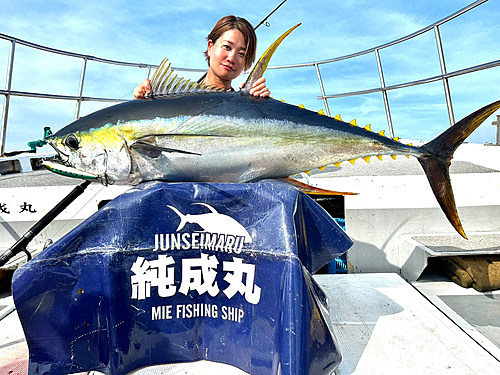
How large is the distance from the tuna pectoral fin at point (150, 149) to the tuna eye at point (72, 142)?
0.69 ft

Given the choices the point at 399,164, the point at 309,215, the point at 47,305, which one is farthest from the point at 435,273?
the point at 47,305

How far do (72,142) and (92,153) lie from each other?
0.29 feet

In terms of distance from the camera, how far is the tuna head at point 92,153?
1310 mm

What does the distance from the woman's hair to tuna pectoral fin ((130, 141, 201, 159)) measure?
0.85 m

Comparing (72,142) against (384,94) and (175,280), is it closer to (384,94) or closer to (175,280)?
(175,280)

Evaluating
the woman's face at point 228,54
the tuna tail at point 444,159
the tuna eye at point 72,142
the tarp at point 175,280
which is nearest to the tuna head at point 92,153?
the tuna eye at point 72,142

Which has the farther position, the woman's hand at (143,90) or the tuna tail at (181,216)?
the woman's hand at (143,90)

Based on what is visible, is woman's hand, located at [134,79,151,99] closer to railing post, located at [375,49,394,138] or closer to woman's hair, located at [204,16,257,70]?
woman's hair, located at [204,16,257,70]

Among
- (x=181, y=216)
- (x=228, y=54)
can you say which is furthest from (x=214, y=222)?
(x=228, y=54)

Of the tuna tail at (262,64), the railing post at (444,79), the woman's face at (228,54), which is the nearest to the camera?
the tuna tail at (262,64)

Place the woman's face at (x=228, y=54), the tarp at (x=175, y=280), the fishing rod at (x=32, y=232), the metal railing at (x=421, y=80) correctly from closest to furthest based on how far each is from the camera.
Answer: the tarp at (x=175, y=280), the fishing rod at (x=32, y=232), the woman's face at (x=228, y=54), the metal railing at (x=421, y=80)

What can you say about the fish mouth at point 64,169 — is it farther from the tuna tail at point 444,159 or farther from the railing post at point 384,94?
the railing post at point 384,94

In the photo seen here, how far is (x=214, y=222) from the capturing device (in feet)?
4.25

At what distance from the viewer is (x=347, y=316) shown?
6.22ft
